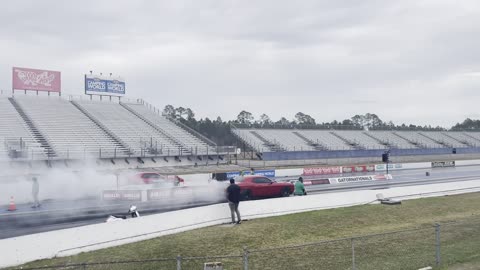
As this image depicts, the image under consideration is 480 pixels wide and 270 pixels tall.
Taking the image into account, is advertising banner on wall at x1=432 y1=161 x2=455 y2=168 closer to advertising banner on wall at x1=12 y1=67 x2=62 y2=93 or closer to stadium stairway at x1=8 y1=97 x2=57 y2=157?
stadium stairway at x1=8 y1=97 x2=57 y2=157

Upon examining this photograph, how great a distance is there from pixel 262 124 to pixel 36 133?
36945 millimetres

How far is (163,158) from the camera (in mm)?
47812

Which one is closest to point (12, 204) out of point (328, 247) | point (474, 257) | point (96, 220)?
point (96, 220)

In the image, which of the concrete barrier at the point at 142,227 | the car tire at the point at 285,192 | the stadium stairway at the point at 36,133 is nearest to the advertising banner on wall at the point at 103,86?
the stadium stairway at the point at 36,133

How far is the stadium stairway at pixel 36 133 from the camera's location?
41.2m

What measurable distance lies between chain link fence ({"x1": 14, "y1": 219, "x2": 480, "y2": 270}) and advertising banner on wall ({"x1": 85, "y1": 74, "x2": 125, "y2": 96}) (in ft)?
162

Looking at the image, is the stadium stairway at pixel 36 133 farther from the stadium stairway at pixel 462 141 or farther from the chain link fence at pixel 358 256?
the stadium stairway at pixel 462 141

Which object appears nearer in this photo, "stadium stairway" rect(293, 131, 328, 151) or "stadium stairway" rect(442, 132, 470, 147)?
"stadium stairway" rect(293, 131, 328, 151)

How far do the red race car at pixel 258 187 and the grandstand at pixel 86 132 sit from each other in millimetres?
19340

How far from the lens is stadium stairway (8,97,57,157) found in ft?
135

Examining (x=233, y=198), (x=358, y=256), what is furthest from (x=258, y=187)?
(x=358, y=256)

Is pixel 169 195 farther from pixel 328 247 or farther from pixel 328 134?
pixel 328 134

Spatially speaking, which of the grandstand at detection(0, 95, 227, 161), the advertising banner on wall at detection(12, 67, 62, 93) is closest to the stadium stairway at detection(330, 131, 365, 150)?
the grandstand at detection(0, 95, 227, 161)

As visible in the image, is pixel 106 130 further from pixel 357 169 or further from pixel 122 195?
pixel 122 195
